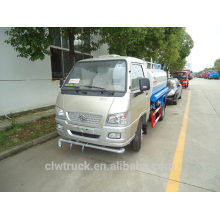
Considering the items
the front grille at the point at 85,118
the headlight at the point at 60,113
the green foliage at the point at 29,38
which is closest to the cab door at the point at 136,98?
the front grille at the point at 85,118

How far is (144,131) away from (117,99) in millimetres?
1674

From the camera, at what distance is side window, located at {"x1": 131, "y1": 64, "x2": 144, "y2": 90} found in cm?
328

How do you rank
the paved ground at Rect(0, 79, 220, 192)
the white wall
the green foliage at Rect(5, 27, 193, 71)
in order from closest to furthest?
the paved ground at Rect(0, 79, 220, 192) < the green foliage at Rect(5, 27, 193, 71) < the white wall

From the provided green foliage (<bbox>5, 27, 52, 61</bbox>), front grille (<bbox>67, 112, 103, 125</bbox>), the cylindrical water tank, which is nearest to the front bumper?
front grille (<bbox>67, 112, 103, 125</bbox>)

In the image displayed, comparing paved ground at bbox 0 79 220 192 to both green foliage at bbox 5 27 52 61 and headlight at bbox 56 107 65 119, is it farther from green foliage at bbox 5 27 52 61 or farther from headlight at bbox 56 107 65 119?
green foliage at bbox 5 27 52 61

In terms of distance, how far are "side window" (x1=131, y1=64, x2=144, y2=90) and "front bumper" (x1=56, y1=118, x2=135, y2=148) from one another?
3.14ft

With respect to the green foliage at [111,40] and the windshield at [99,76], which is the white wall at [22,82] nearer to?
the green foliage at [111,40]

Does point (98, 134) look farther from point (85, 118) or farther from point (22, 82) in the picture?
point (22, 82)

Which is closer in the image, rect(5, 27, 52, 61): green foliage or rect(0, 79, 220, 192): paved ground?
rect(0, 79, 220, 192): paved ground

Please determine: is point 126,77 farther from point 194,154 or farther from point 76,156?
point 194,154

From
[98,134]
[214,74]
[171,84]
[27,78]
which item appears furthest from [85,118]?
[214,74]

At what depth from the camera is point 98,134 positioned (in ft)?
9.50

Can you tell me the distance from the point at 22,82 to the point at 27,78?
298 millimetres

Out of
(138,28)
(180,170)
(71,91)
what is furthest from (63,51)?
(180,170)
